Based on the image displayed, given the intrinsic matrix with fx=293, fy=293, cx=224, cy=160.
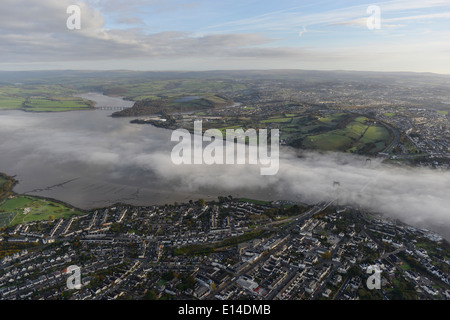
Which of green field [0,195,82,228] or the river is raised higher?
the river

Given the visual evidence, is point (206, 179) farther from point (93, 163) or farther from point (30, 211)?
point (30, 211)

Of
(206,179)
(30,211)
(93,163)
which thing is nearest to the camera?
(30,211)

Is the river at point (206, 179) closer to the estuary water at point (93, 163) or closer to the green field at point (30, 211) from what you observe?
the estuary water at point (93, 163)

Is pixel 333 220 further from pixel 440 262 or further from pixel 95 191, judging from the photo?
pixel 95 191

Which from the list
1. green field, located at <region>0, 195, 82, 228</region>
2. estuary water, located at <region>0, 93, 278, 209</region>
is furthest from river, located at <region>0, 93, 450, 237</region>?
green field, located at <region>0, 195, 82, 228</region>

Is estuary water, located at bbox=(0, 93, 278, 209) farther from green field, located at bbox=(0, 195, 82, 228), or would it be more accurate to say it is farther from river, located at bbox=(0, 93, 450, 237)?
green field, located at bbox=(0, 195, 82, 228)

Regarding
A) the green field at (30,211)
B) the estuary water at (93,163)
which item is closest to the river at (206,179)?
the estuary water at (93,163)

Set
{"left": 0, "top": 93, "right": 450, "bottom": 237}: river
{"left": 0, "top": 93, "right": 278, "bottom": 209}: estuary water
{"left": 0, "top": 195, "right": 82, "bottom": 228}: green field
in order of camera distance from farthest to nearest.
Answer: {"left": 0, "top": 93, "right": 278, "bottom": 209}: estuary water
{"left": 0, "top": 93, "right": 450, "bottom": 237}: river
{"left": 0, "top": 195, "right": 82, "bottom": 228}: green field

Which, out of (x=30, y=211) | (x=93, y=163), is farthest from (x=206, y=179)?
(x=30, y=211)

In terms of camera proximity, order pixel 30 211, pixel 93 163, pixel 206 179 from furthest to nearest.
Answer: pixel 93 163, pixel 206 179, pixel 30 211
